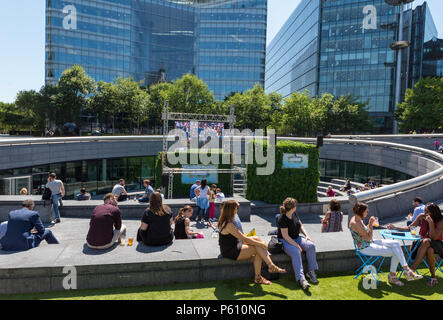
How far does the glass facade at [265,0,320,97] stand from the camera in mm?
79625

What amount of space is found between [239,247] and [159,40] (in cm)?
9094

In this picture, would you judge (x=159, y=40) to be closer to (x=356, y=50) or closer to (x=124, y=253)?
(x=356, y=50)

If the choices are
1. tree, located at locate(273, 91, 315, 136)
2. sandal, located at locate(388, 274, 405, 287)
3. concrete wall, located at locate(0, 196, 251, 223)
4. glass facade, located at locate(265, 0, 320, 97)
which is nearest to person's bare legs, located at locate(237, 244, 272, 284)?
sandal, located at locate(388, 274, 405, 287)

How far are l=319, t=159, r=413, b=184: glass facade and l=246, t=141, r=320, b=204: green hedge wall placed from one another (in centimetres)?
1055

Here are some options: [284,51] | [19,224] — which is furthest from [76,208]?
[284,51]

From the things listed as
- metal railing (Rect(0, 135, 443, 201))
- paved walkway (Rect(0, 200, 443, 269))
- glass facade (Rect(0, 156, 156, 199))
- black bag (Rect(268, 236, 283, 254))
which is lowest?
glass facade (Rect(0, 156, 156, 199))

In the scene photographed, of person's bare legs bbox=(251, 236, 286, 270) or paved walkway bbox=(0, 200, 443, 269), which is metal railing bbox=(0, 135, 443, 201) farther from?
person's bare legs bbox=(251, 236, 286, 270)

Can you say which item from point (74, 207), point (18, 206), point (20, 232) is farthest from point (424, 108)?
point (20, 232)

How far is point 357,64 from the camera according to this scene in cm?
7244

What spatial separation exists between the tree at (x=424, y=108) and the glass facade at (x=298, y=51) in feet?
114

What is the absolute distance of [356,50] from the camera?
7244 centimetres

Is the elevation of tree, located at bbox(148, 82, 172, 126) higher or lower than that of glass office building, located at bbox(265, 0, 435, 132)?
lower

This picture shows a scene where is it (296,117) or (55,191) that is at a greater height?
(296,117)
